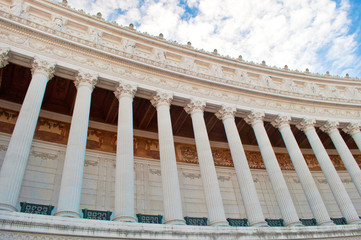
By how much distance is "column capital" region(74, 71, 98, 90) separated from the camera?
16.0 m

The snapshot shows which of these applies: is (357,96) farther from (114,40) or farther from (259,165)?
(114,40)

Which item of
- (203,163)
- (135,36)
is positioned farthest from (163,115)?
(135,36)

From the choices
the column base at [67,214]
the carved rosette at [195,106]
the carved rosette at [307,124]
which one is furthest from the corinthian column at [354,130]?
the column base at [67,214]

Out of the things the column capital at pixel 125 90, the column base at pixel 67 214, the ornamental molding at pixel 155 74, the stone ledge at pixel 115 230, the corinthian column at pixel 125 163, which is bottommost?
the stone ledge at pixel 115 230

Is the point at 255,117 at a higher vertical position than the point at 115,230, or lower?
higher

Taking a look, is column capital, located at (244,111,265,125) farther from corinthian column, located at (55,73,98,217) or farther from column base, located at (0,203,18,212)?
Answer: column base, located at (0,203,18,212)

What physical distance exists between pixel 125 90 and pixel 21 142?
6.46m

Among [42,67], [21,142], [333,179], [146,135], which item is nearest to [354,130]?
[333,179]

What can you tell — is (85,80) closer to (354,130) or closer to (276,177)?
(276,177)

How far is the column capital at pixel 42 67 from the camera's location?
1501 centimetres

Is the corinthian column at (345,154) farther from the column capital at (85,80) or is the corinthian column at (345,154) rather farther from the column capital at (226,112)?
the column capital at (85,80)

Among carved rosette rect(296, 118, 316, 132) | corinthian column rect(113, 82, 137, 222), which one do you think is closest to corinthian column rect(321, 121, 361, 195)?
carved rosette rect(296, 118, 316, 132)

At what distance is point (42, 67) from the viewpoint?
1510cm

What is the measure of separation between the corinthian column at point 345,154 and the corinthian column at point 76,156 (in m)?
17.4
